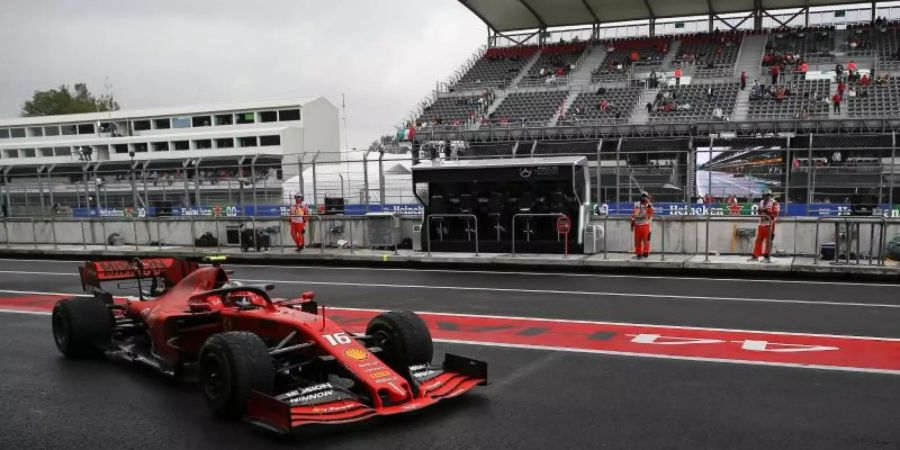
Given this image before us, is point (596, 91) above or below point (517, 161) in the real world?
above

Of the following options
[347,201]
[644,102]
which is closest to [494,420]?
[347,201]

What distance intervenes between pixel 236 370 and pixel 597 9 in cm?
4371

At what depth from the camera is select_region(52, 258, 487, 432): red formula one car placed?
5.21 meters

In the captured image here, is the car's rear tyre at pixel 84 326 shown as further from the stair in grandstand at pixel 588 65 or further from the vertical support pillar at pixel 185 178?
the stair in grandstand at pixel 588 65

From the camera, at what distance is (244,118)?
65188 millimetres

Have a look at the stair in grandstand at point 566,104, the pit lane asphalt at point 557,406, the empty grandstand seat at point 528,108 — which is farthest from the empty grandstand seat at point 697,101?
the pit lane asphalt at point 557,406

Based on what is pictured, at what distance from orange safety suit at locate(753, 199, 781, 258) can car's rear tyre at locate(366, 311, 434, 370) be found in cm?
1029

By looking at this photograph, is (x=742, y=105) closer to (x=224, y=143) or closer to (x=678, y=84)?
(x=678, y=84)

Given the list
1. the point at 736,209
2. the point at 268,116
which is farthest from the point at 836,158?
the point at 268,116

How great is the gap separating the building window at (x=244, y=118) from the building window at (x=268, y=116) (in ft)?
2.13

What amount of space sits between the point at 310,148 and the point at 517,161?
51394mm

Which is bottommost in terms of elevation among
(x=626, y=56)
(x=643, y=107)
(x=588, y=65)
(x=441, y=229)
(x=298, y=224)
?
(x=441, y=229)

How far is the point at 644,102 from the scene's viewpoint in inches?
1501

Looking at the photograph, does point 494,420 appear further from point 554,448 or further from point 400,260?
point 400,260
